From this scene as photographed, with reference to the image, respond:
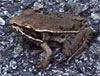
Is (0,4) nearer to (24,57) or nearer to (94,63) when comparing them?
(24,57)

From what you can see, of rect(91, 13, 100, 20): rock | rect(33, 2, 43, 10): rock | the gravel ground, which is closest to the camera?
the gravel ground

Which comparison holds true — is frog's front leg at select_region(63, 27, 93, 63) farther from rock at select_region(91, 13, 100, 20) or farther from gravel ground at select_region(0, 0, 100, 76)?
rock at select_region(91, 13, 100, 20)

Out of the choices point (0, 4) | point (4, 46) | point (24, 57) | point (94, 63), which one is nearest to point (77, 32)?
point (94, 63)

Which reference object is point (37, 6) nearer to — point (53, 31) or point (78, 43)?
point (53, 31)

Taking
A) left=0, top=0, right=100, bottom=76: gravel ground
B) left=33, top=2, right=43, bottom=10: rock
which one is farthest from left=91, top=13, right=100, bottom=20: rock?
left=33, top=2, right=43, bottom=10: rock

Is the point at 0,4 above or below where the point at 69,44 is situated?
above

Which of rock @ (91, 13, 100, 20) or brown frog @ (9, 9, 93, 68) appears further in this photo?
rock @ (91, 13, 100, 20)
